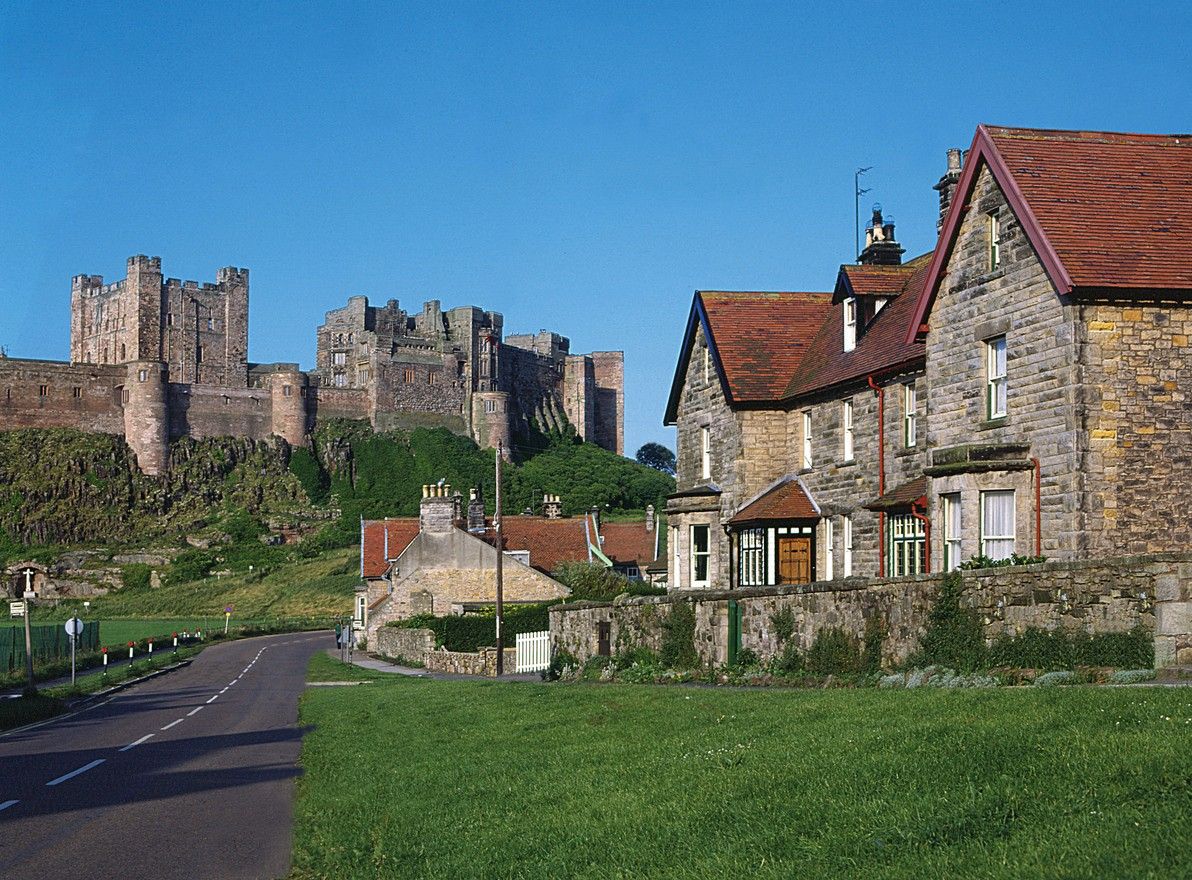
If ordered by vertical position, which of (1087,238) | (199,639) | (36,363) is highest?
(36,363)

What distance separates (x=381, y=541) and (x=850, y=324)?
40.5m

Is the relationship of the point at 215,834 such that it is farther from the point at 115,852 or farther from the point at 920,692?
the point at 920,692

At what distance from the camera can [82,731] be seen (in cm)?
2747

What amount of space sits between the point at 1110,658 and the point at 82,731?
62.5 feet

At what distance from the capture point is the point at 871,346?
28.7 m

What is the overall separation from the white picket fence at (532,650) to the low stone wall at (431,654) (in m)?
0.30

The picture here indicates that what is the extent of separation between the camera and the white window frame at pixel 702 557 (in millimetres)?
33312

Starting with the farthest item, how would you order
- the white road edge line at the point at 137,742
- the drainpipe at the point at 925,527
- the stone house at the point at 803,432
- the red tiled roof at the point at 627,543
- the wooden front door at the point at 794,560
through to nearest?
the red tiled roof at the point at 627,543, the wooden front door at the point at 794,560, the stone house at the point at 803,432, the drainpipe at the point at 925,527, the white road edge line at the point at 137,742

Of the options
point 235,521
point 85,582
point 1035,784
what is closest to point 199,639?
point 85,582

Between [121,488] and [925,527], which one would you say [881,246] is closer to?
[925,527]

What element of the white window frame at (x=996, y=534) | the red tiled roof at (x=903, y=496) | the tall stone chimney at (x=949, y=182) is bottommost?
the white window frame at (x=996, y=534)

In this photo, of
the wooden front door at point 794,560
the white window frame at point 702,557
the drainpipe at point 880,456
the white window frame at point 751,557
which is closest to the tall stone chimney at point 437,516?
the white window frame at point 702,557

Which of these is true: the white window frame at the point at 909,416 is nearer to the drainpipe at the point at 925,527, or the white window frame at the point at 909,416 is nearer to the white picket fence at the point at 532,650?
the drainpipe at the point at 925,527

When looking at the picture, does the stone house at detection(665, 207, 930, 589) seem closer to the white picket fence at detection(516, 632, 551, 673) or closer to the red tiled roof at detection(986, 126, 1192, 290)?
the red tiled roof at detection(986, 126, 1192, 290)
